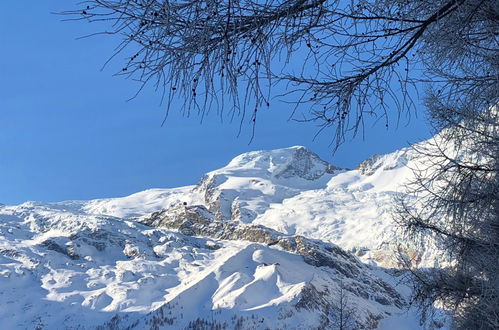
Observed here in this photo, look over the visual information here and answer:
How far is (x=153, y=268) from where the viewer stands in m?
118

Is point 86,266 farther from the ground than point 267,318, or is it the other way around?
point 86,266

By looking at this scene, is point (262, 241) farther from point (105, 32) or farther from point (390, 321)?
point (105, 32)

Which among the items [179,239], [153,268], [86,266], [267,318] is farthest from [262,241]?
[267,318]

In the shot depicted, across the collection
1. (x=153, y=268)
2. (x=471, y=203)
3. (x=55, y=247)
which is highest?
(x=55, y=247)

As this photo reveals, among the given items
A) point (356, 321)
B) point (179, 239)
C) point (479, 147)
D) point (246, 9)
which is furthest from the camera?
point (179, 239)

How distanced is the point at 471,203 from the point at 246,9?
351cm

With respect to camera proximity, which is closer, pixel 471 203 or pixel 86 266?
pixel 471 203

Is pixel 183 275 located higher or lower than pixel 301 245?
lower

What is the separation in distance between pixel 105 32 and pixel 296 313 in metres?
92.6

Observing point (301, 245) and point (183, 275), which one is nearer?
point (183, 275)

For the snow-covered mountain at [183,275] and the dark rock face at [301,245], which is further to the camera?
the dark rock face at [301,245]

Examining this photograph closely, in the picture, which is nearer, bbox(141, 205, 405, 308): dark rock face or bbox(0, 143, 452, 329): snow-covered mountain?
bbox(0, 143, 452, 329): snow-covered mountain

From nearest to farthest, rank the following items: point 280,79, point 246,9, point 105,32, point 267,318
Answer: point 105,32 → point 246,9 → point 280,79 → point 267,318

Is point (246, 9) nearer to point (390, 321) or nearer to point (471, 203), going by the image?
point (471, 203)
